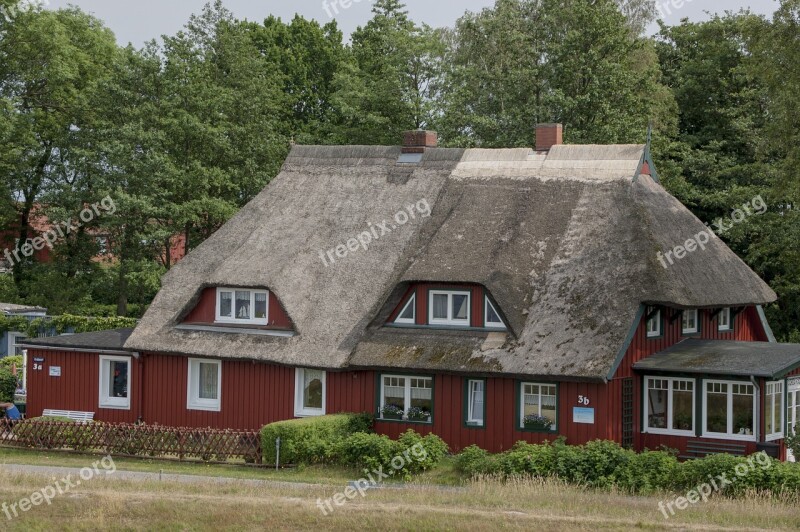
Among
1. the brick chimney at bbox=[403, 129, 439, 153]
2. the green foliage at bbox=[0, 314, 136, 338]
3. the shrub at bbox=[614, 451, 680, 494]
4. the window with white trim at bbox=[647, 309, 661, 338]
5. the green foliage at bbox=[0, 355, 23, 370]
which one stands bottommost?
the shrub at bbox=[614, 451, 680, 494]

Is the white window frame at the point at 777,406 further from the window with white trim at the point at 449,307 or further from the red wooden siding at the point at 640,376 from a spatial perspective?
the window with white trim at the point at 449,307

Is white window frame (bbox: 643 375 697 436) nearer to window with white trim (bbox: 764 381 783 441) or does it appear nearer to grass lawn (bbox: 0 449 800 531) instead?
window with white trim (bbox: 764 381 783 441)

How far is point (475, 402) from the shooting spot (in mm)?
34500

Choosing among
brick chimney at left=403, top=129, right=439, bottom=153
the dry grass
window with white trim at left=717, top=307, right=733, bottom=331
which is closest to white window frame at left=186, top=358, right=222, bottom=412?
the dry grass

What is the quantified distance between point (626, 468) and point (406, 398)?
7757mm

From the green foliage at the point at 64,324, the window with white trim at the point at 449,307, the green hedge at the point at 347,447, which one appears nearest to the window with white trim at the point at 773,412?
the window with white trim at the point at 449,307

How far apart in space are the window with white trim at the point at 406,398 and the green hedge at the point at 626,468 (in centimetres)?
379

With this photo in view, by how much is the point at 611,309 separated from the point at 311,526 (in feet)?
35.7

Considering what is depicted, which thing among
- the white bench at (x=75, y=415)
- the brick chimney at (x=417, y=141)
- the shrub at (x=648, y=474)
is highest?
the brick chimney at (x=417, y=141)

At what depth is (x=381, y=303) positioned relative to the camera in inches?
1427

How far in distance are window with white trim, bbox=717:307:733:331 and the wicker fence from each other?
1440 cm

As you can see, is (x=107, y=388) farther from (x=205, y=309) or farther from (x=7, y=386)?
(x=7, y=386)

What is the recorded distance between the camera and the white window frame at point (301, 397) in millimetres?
36250

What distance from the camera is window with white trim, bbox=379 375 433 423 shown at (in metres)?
35.2
